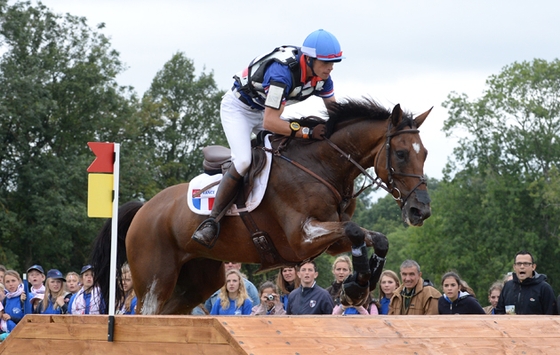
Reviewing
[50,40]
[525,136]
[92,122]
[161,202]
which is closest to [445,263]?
[525,136]

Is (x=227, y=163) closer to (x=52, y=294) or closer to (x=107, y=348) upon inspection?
(x=107, y=348)

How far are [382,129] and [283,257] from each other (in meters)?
1.34

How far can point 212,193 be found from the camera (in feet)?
22.9

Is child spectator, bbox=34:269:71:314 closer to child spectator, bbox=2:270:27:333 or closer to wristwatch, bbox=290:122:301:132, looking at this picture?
child spectator, bbox=2:270:27:333

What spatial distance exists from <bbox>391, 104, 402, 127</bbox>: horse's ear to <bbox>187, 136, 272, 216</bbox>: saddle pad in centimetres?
104

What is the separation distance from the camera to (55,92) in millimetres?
33469

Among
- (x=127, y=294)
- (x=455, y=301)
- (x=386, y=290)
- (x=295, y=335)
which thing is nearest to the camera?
(x=295, y=335)

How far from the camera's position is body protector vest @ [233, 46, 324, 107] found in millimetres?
6469

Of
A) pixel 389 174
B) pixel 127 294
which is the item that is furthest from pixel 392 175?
pixel 127 294

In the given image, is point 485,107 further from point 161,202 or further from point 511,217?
point 161,202

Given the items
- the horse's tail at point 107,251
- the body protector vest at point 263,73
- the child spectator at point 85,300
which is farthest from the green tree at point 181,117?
the body protector vest at point 263,73

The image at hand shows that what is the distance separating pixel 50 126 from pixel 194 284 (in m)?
27.1

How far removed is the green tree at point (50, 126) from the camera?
30.3 meters

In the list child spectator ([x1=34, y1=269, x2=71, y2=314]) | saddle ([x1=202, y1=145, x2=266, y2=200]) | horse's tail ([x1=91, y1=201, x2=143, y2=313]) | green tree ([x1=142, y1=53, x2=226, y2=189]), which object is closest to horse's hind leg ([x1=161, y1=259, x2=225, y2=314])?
horse's tail ([x1=91, y1=201, x2=143, y2=313])
